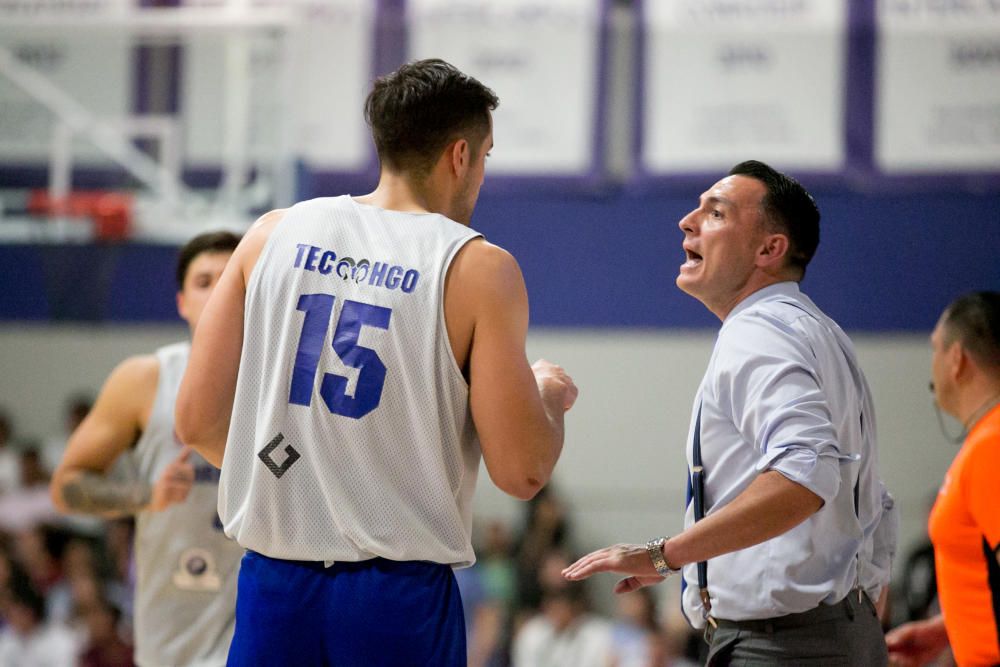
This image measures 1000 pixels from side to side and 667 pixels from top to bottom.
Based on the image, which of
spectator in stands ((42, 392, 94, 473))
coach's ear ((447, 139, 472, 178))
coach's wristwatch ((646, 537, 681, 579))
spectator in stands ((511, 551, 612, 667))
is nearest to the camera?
coach's wristwatch ((646, 537, 681, 579))

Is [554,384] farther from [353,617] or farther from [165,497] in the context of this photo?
[165,497]

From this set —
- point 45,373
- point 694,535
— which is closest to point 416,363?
point 694,535

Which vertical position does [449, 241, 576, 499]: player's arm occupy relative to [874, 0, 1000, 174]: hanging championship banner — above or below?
below

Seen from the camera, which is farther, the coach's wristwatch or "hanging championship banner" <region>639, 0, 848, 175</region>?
"hanging championship banner" <region>639, 0, 848, 175</region>

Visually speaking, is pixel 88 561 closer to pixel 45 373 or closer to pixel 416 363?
pixel 45 373

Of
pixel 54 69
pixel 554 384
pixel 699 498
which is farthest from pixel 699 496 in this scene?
pixel 54 69

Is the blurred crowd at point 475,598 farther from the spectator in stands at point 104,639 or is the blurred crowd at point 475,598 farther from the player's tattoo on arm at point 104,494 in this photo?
the player's tattoo on arm at point 104,494

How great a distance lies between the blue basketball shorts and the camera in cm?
254

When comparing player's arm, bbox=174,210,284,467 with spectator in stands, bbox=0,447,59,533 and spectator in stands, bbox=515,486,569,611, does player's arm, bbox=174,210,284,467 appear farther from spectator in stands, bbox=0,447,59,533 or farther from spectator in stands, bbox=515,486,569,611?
spectator in stands, bbox=0,447,59,533

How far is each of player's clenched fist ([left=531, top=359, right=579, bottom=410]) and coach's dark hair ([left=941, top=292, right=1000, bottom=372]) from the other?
5.13ft

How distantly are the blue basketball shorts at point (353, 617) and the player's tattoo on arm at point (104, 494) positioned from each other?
4.49 ft

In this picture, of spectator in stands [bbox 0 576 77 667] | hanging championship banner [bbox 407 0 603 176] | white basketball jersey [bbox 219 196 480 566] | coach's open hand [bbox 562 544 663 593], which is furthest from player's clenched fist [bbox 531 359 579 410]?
spectator in stands [bbox 0 576 77 667]

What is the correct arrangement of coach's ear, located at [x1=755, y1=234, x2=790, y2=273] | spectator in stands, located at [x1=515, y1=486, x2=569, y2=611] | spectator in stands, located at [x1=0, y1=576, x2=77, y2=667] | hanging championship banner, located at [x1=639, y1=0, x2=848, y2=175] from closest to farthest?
coach's ear, located at [x1=755, y1=234, x2=790, y2=273] → hanging championship banner, located at [x1=639, y1=0, x2=848, y2=175] → spectator in stands, located at [x1=0, y1=576, x2=77, y2=667] → spectator in stands, located at [x1=515, y1=486, x2=569, y2=611]

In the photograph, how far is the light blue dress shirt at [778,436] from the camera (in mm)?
2730
